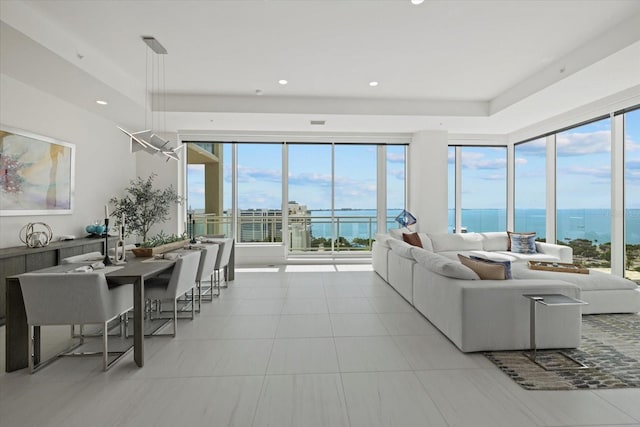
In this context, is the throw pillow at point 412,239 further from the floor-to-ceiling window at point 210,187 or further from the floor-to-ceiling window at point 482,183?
the floor-to-ceiling window at point 210,187

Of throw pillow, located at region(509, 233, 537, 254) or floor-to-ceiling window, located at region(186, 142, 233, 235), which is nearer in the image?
throw pillow, located at region(509, 233, 537, 254)

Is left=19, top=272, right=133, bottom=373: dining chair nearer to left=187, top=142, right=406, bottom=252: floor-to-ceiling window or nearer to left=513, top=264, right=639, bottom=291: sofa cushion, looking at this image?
left=513, top=264, right=639, bottom=291: sofa cushion

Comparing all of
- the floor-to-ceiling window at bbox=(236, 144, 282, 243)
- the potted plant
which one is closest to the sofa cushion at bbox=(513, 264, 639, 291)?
the floor-to-ceiling window at bbox=(236, 144, 282, 243)

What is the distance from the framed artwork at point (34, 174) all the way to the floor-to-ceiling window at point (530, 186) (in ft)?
27.8

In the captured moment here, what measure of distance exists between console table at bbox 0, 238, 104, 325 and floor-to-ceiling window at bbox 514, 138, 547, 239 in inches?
318

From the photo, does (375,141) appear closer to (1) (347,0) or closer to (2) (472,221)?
(2) (472,221)

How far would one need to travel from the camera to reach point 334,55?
13.8 ft

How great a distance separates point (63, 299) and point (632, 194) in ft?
23.2

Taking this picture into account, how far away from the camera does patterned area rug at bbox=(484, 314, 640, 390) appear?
2.35m

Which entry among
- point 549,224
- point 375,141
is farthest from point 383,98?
point 549,224

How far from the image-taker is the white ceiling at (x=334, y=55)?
3248mm

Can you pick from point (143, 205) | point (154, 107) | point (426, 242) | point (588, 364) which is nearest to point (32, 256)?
point (143, 205)

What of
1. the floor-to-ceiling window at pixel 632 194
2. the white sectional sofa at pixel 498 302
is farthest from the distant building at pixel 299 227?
the floor-to-ceiling window at pixel 632 194

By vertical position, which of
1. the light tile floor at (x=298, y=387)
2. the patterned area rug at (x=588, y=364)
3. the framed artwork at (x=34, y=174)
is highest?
the framed artwork at (x=34, y=174)
